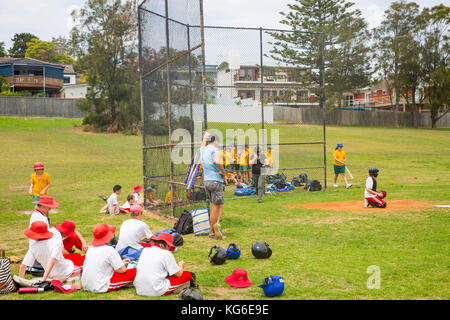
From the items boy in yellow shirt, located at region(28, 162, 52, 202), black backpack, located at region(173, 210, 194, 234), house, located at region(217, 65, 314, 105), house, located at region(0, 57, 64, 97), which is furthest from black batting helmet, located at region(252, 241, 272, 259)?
house, located at region(0, 57, 64, 97)

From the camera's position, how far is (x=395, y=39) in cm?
5625

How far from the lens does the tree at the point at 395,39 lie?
56000 millimetres

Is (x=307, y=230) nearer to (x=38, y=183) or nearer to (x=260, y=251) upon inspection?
(x=260, y=251)

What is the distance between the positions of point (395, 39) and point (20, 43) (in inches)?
2704

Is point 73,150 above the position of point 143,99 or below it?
below

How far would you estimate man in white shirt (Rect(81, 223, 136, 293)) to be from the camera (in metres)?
5.54

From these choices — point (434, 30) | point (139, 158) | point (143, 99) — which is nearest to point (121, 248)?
point (143, 99)

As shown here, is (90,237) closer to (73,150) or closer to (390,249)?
(390,249)

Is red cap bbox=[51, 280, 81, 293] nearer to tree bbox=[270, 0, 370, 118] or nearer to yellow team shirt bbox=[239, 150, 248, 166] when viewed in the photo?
yellow team shirt bbox=[239, 150, 248, 166]

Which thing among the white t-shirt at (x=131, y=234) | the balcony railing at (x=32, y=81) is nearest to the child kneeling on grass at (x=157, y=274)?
the white t-shirt at (x=131, y=234)

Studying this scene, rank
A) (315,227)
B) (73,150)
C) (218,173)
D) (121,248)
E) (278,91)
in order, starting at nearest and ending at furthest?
(121,248) < (218,173) < (315,227) < (278,91) < (73,150)

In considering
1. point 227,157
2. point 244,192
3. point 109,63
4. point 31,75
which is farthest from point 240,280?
point 31,75
